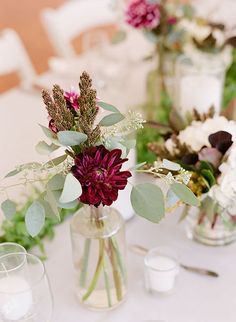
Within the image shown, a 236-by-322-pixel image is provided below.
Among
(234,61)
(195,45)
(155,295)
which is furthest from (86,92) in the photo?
(234,61)

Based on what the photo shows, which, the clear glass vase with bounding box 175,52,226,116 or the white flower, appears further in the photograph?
the clear glass vase with bounding box 175,52,226,116

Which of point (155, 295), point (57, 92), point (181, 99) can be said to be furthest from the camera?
point (181, 99)

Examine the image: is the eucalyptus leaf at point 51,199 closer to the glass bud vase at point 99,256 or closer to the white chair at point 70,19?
the glass bud vase at point 99,256

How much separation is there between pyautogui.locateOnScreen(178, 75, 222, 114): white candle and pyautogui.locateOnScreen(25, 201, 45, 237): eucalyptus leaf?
26.3 inches

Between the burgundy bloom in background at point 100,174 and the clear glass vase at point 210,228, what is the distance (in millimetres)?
368

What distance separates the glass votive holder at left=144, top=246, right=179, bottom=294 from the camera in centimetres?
99

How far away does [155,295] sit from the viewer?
1014mm

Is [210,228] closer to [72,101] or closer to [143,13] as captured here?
[72,101]

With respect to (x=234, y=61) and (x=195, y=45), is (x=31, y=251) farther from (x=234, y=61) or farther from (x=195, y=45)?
(x=234, y=61)

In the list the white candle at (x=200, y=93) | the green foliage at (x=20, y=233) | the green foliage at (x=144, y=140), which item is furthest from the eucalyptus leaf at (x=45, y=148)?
the white candle at (x=200, y=93)

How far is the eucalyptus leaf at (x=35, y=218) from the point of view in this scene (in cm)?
80

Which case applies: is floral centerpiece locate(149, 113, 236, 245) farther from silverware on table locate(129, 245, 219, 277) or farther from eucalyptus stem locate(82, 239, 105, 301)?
eucalyptus stem locate(82, 239, 105, 301)

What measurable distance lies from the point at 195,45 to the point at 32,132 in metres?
0.54

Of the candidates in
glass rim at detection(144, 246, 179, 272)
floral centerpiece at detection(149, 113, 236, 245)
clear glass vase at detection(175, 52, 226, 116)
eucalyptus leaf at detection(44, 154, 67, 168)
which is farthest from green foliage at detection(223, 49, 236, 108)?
eucalyptus leaf at detection(44, 154, 67, 168)
